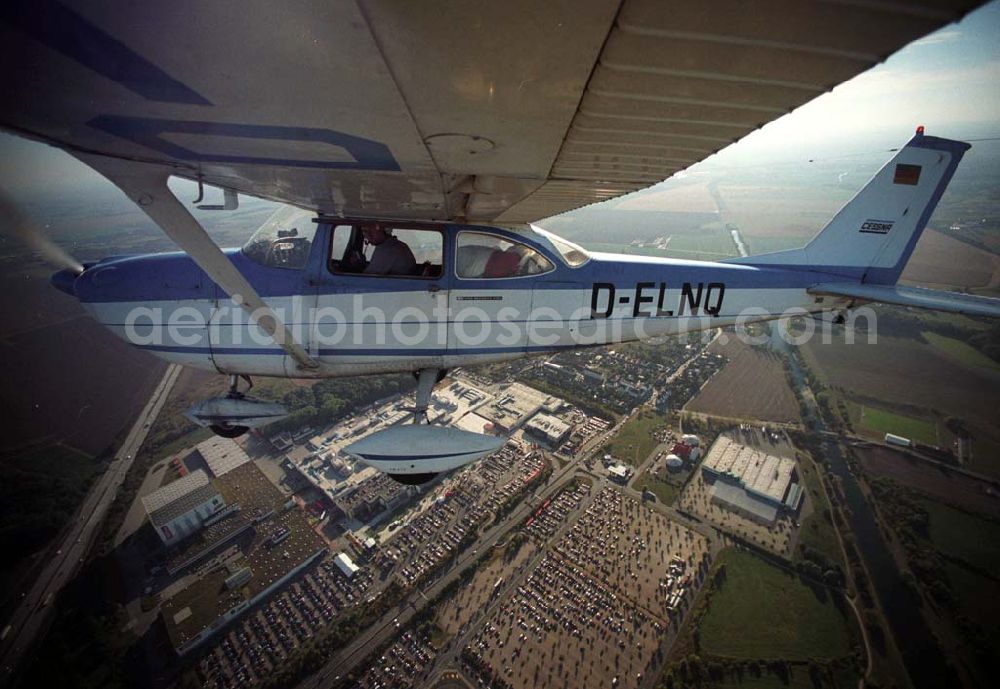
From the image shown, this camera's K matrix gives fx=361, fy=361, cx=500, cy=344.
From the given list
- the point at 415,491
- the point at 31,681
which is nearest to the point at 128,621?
the point at 31,681

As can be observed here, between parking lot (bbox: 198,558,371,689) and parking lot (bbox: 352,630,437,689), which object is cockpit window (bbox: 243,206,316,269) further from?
parking lot (bbox: 198,558,371,689)

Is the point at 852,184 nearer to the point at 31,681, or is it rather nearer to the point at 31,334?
the point at 31,681

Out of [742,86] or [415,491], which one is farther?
[415,491]

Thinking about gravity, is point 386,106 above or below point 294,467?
above

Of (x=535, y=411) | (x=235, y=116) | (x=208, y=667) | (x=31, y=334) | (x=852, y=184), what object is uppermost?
(x=852, y=184)

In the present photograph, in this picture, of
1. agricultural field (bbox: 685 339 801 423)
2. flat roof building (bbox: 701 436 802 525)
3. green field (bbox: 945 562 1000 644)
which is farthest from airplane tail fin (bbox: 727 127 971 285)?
agricultural field (bbox: 685 339 801 423)

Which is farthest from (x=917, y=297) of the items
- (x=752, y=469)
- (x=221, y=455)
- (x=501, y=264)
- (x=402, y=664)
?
(x=221, y=455)

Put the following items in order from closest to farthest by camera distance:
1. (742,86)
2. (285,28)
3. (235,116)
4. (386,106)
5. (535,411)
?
1. (285,28)
2. (742,86)
3. (386,106)
4. (235,116)
5. (535,411)

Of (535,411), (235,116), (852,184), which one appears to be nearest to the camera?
(235,116)
